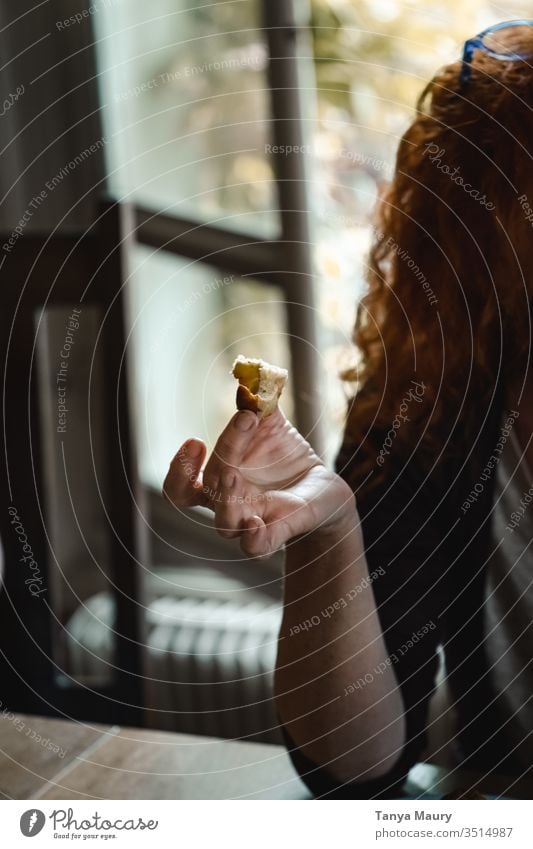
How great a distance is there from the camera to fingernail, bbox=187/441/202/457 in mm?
309

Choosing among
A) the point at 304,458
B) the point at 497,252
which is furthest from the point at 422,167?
the point at 304,458


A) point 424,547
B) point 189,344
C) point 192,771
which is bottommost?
point 192,771

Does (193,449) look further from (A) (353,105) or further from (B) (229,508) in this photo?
(A) (353,105)

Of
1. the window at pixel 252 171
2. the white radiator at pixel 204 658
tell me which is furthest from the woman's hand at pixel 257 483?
the white radiator at pixel 204 658

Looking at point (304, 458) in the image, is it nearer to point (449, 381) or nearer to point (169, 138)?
point (449, 381)

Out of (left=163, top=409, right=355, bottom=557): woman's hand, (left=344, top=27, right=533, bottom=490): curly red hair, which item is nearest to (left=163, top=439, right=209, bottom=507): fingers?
(left=163, top=409, right=355, bottom=557): woman's hand

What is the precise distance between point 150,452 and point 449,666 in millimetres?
478

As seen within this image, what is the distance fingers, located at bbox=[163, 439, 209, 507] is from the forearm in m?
0.06

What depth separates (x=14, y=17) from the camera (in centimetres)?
46

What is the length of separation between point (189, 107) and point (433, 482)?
0.53m

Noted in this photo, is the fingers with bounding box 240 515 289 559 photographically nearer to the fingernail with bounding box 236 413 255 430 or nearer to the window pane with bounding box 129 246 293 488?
the fingernail with bounding box 236 413 255 430

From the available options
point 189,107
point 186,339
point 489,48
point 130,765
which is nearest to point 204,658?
point 186,339

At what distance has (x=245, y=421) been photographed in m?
0.30
